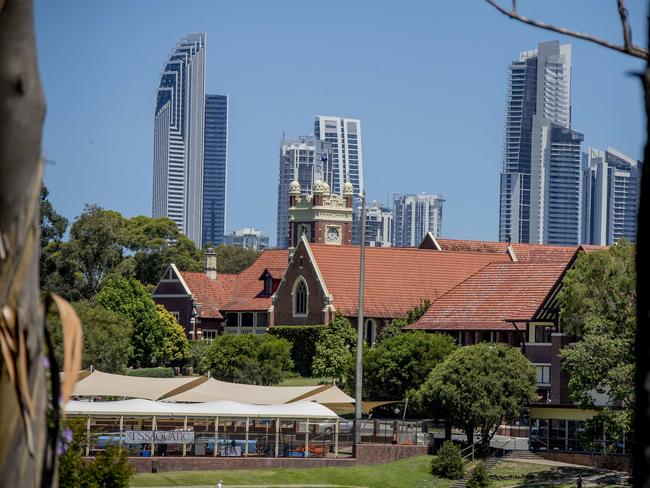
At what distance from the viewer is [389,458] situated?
168 ft

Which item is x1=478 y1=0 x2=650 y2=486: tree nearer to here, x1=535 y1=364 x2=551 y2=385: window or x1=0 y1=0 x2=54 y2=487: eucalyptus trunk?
x1=0 y1=0 x2=54 y2=487: eucalyptus trunk

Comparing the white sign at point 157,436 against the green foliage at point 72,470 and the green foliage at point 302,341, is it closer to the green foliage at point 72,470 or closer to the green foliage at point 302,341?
the green foliage at point 72,470

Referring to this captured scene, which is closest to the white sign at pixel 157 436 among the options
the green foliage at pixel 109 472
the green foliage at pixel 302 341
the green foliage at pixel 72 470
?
the green foliage at pixel 109 472

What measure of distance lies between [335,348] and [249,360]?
983cm

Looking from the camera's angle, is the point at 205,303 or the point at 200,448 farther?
the point at 205,303

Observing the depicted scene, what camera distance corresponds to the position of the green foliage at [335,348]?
8250cm

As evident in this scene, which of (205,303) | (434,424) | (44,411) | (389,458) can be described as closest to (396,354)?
(434,424)

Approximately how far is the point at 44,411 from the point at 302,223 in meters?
125

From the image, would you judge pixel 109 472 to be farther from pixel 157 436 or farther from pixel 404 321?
pixel 404 321

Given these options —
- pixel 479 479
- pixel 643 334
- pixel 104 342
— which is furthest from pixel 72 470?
pixel 104 342

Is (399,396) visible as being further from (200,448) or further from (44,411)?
(44,411)

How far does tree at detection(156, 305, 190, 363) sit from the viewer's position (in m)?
97.5

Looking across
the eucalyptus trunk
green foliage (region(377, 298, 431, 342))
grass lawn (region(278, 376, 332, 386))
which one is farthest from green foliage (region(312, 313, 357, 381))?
the eucalyptus trunk

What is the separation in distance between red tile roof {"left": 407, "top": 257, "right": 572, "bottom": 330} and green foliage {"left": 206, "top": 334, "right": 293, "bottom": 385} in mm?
7946
